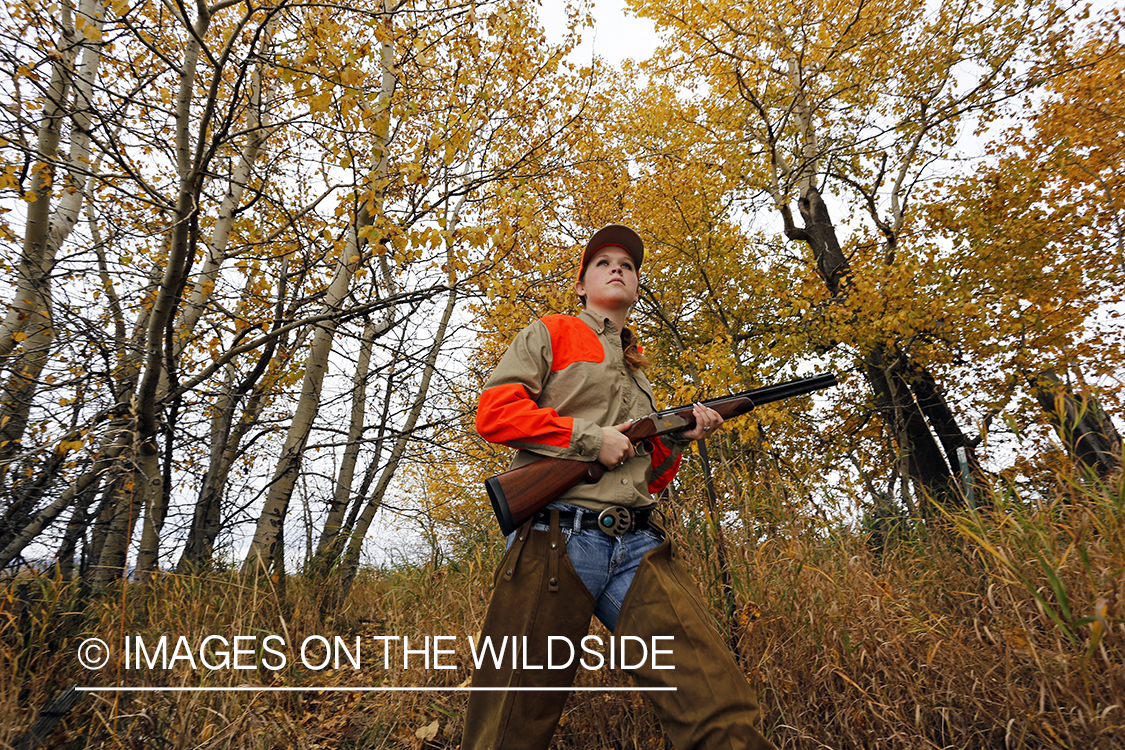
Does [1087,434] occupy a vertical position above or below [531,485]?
above

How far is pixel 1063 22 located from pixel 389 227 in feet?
41.2

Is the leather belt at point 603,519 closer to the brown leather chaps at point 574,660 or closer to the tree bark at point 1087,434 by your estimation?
the brown leather chaps at point 574,660

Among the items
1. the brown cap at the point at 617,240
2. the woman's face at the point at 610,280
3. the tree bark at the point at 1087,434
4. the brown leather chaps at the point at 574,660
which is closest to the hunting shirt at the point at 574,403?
the woman's face at the point at 610,280

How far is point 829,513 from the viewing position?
3.31m

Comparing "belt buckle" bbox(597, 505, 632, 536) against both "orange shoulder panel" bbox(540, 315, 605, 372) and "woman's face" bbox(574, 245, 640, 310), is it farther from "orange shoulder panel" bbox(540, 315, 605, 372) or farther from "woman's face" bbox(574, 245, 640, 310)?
"woman's face" bbox(574, 245, 640, 310)

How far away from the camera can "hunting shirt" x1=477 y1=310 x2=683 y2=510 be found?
1.92 metres

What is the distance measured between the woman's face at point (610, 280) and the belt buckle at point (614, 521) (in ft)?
3.05

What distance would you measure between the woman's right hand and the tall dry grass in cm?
140

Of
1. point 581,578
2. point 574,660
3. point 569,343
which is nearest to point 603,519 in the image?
point 581,578

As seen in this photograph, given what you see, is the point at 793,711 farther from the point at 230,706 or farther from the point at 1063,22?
the point at 1063,22

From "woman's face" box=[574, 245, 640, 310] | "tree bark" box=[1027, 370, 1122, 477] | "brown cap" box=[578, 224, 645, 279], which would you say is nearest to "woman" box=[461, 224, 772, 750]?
"woman's face" box=[574, 245, 640, 310]

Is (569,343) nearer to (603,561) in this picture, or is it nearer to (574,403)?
(574,403)

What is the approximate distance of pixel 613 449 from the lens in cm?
193

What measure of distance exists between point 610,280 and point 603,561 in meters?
1.19
